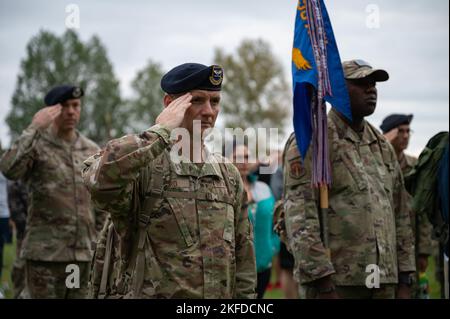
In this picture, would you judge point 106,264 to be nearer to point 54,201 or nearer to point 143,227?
point 143,227

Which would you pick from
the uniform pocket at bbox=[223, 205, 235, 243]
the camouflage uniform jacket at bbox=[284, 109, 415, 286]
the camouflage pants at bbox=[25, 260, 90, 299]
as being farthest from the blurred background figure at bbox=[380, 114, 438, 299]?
the uniform pocket at bbox=[223, 205, 235, 243]

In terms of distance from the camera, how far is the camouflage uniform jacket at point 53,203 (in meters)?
8.19

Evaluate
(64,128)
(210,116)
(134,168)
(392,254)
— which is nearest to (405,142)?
(392,254)

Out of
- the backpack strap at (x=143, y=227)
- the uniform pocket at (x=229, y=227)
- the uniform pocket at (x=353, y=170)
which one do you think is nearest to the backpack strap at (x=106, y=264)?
the backpack strap at (x=143, y=227)

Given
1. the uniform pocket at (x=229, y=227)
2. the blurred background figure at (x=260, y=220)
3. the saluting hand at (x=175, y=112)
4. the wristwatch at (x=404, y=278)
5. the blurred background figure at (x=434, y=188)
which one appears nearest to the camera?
the saluting hand at (x=175, y=112)

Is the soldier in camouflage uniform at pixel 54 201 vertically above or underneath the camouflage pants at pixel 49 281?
above

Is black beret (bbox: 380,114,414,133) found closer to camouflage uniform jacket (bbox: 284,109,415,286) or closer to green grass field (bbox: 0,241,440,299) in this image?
camouflage uniform jacket (bbox: 284,109,415,286)

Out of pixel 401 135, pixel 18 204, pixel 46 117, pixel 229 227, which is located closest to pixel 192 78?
pixel 229 227

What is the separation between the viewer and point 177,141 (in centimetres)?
457

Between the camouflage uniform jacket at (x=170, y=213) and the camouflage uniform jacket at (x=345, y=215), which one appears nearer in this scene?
the camouflage uniform jacket at (x=170, y=213)

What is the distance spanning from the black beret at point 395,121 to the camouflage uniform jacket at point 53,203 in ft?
12.4

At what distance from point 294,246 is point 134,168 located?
234cm

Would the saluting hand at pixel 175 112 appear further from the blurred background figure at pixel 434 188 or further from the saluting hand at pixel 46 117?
the saluting hand at pixel 46 117

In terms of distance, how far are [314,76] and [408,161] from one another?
3334mm
